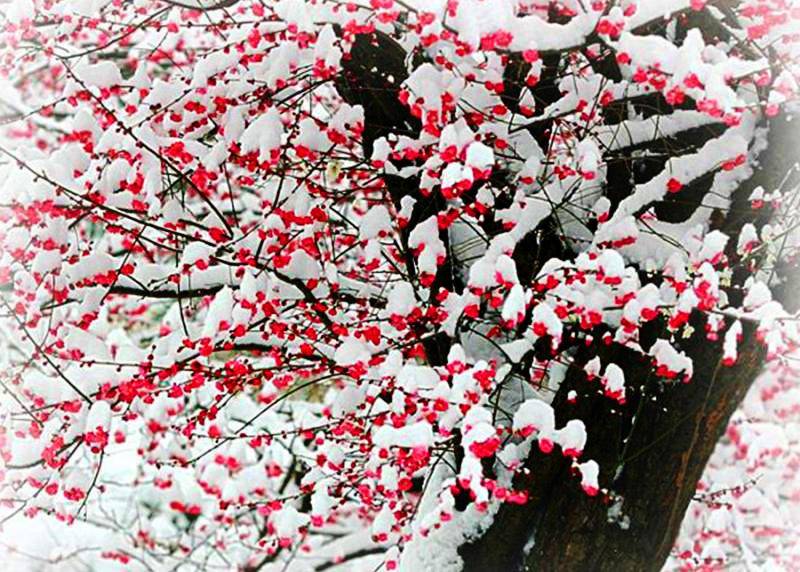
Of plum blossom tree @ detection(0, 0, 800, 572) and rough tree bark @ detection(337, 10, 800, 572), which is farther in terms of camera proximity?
rough tree bark @ detection(337, 10, 800, 572)

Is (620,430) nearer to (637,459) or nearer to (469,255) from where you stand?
(637,459)

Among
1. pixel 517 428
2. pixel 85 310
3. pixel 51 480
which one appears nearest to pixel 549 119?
pixel 517 428

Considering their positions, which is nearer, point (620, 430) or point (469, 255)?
point (620, 430)

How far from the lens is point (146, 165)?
10.2 ft

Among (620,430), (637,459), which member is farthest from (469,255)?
(637,459)

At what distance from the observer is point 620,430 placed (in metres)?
3.39

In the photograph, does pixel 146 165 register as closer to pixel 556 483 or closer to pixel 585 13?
pixel 585 13

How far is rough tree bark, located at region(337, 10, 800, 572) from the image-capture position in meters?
3.32

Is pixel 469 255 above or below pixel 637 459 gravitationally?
above

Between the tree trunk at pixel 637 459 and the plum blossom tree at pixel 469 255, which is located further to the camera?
the tree trunk at pixel 637 459

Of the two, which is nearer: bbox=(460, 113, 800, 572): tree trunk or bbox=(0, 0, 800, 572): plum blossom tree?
bbox=(0, 0, 800, 572): plum blossom tree

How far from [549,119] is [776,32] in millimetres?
816

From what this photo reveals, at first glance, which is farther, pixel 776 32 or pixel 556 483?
pixel 556 483

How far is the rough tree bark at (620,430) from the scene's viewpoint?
3.32m
